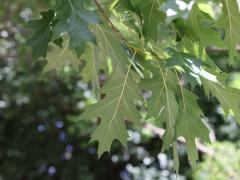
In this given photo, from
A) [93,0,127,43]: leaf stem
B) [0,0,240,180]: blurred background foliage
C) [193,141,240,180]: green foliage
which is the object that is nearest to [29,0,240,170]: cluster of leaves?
[93,0,127,43]: leaf stem

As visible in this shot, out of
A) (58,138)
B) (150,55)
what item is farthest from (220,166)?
(58,138)

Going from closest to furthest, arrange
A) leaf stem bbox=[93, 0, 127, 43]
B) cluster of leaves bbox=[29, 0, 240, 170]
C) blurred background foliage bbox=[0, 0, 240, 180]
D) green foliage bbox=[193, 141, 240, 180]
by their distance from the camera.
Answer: cluster of leaves bbox=[29, 0, 240, 170] → leaf stem bbox=[93, 0, 127, 43] → green foliage bbox=[193, 141, 240, 180] → blurred background foliage bbox=[0, 0, 240, 180]

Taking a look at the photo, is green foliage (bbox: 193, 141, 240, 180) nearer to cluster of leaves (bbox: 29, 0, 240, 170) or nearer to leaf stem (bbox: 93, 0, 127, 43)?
cluster of leaves (bbox: 29, 0, 240, 170)

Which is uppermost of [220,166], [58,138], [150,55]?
[150,55]

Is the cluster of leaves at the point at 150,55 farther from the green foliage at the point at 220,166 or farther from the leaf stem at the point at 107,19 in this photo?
the green foliage at the point at 220,166

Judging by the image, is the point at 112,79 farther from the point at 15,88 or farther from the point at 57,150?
the point at 57,150

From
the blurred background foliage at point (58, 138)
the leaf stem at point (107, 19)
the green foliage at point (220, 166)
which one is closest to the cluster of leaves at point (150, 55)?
the leaf stem at point (107, 19)

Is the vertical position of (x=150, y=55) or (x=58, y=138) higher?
(x=150, y=55)

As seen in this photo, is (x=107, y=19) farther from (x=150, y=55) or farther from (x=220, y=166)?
(x=220, y=166)

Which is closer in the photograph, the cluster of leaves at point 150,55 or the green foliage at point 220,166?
the cluster of leaves at point 150,55
